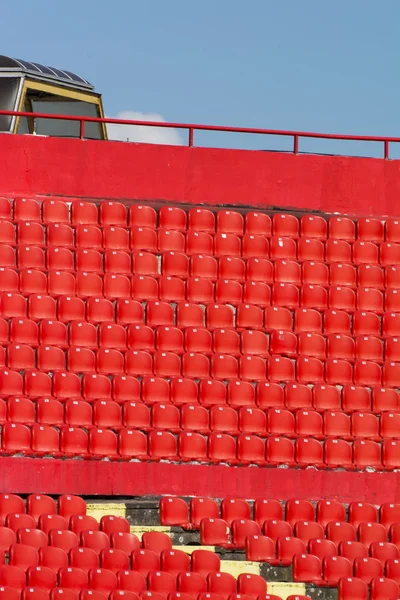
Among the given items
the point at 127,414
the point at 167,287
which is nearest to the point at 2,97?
the point at 167,287

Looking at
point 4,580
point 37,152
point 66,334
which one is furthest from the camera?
point 37,152

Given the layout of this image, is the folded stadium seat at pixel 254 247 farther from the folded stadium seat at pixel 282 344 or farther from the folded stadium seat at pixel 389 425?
the folded stadium seat at pixel 389 425

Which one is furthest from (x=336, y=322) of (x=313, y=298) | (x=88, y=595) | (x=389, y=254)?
(x=88, y=595)

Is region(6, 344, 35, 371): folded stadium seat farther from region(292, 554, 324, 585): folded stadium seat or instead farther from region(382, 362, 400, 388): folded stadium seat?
region(382, 362, 400, 388): folded stadium seat

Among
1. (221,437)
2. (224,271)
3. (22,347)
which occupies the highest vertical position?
(224,271)

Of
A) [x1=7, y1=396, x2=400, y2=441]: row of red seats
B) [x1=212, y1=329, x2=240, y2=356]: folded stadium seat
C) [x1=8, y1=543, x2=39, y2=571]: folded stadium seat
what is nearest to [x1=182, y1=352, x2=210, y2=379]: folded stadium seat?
[x1=212, y1=329, x2=240, y2=356]: folded stadium seat

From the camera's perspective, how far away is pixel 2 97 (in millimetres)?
18203

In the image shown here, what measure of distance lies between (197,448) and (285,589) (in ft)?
5.90

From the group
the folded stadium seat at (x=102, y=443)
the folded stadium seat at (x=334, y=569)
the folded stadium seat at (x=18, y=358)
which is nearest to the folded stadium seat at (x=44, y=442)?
the folded stadium seat at (x=102, y=443)

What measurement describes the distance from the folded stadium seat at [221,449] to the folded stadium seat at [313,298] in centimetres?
248

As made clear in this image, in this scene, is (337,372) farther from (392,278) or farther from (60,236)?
(60,236)

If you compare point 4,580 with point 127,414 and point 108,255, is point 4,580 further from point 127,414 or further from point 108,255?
point 108,255

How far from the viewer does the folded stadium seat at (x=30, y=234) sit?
14742mm

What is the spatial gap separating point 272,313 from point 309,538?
3.18 meters
